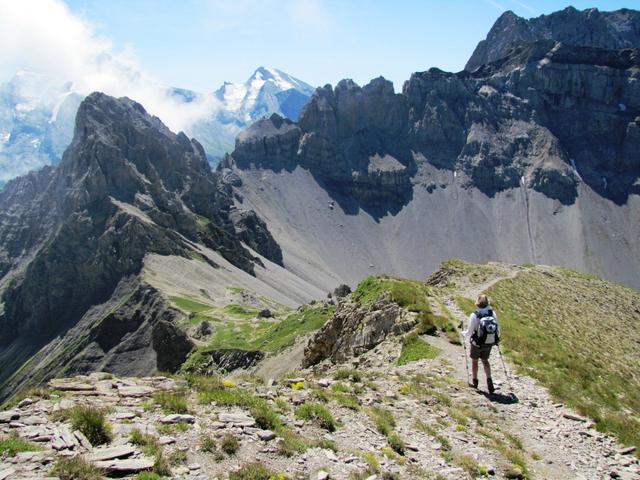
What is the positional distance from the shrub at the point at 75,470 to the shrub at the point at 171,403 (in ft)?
13.5

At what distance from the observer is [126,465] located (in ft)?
43.0

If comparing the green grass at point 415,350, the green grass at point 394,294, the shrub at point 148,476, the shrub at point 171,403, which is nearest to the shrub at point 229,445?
the shrub at point 148,476

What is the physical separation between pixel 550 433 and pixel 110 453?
1561cm

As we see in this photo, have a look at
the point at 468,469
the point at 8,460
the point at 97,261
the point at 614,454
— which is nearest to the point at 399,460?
the point at 468,469

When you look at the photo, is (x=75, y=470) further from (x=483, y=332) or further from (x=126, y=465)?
(x=483, y=332)

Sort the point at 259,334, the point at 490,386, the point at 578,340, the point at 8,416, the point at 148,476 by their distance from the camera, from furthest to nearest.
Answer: the point at 259,334
the point at 578,340
the point at 490,386
the point at 8,416
the point at 148,476

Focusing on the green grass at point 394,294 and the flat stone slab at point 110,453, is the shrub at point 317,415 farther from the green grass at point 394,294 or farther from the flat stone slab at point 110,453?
the green grass at point 394,294

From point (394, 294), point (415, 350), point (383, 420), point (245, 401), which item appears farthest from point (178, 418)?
point (394, 294)

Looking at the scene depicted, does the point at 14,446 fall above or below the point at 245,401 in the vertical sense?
above

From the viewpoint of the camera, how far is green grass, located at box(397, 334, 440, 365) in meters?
29.5

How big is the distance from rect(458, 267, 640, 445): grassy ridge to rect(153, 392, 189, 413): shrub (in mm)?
15273

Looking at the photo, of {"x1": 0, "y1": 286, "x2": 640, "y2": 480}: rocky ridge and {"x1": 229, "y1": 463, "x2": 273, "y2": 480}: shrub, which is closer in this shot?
{"x1": 229, "y1": 463, "x2": 273, "y2": 480}: shrub

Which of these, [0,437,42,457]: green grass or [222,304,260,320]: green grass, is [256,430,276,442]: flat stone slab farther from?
[222,304,260,320]: green grass

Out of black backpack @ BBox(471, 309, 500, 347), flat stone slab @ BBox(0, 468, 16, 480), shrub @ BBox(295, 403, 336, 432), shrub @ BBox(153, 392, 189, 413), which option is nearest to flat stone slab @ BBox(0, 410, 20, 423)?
flat stone slab @ BBox(0, 468, 16, 480)
